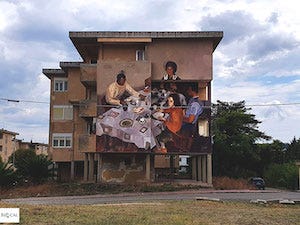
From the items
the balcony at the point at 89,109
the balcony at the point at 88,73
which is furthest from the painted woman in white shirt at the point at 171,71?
the balcony at the point at 89,109

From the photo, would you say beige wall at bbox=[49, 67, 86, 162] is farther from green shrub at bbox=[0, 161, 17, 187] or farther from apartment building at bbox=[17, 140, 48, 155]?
apartment building at bbox=[17, 140, 48, 155]

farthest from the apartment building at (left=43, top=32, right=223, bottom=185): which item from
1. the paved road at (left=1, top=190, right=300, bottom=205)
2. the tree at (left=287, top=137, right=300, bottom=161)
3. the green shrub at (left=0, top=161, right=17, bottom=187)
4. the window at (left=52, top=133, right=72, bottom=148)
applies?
the tree at (left=287, top=137, right=300, bottom=161)

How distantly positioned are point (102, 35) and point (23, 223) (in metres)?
30.8

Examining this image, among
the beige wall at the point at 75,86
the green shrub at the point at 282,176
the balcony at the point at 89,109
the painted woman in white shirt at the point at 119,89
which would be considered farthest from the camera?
the green shrub at the point at 282,176

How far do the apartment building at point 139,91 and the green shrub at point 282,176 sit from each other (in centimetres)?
1261

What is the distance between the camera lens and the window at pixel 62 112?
49250 millimetres

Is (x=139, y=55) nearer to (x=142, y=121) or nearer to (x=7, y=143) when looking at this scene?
(x=142, y=121)

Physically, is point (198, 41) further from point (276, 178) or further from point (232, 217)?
point (232, 217)

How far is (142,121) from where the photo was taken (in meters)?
41.7

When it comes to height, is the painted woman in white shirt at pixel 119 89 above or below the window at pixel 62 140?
above

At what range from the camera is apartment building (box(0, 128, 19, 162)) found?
306 feet

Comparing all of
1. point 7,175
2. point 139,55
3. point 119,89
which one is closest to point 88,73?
point 119,89

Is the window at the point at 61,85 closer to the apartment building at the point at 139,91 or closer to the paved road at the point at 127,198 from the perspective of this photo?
the apartment building at the point at 139,91

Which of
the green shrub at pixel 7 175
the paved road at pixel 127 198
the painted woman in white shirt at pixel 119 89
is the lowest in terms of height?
the paved road at pixel 127 198
